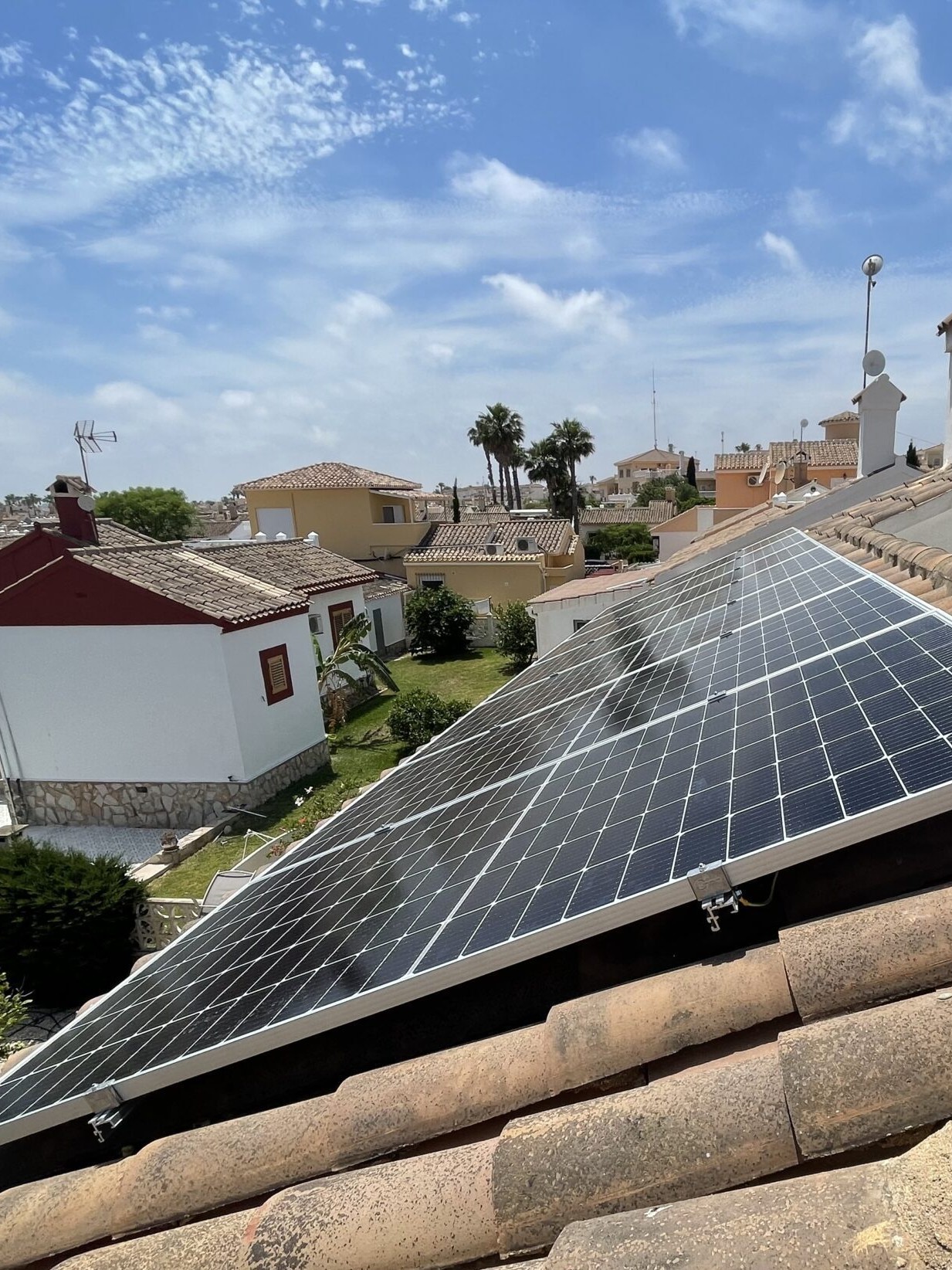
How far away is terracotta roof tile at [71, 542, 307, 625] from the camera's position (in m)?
18.7

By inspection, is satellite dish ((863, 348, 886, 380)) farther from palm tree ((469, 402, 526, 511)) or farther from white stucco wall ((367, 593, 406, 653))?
palm tree ((469, 402, 526, 511))

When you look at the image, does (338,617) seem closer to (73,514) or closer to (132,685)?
(132,685)

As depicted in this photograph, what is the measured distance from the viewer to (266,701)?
66.9 feet

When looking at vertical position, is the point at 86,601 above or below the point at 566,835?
above

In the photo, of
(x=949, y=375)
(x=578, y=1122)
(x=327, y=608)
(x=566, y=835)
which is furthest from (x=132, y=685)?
(x=949, y=375)

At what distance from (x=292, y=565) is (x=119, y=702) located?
8581 millimetres

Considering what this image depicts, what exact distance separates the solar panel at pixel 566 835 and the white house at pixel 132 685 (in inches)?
483

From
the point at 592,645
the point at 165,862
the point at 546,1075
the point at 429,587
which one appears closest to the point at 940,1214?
the point at 546,1075

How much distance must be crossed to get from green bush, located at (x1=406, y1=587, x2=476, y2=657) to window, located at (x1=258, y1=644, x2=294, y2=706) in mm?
14784

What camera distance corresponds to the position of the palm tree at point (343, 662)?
25141mm

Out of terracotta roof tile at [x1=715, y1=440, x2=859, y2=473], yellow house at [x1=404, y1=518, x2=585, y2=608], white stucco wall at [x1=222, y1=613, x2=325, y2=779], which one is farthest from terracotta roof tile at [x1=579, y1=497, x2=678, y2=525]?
white stucco wall at [x1=222, y1=613, x2=325, y2=779]

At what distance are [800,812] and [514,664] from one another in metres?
28.4

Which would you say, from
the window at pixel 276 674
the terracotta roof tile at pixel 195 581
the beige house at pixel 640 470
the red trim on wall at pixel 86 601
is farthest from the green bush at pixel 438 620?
the beige house at pixel 640 470

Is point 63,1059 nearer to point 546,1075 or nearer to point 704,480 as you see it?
point 546,1075
